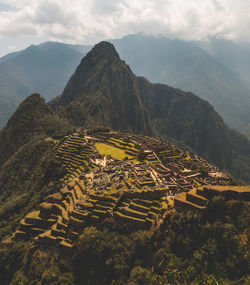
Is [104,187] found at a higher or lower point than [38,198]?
higher

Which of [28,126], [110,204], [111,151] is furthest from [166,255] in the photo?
[28,126]

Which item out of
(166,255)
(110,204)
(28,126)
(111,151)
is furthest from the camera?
(28,126)

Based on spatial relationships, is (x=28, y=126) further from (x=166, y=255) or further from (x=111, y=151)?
(x=166, y=255)

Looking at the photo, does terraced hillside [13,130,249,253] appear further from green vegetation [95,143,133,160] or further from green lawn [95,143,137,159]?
green lawn [95,143,137,159]

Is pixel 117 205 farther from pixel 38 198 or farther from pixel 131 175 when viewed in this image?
pixel 38 198

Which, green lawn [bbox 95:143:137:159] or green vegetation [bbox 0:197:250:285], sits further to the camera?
green lawn [bbox 95:143:137:159]

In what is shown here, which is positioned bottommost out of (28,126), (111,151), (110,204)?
(110,204)

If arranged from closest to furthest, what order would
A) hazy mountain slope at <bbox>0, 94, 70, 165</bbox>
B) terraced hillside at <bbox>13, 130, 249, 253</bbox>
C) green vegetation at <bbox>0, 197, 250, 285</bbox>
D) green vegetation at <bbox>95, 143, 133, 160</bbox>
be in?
green vegetation at <bbox>0, 197, 250, 285</bbox> → terraced hillside at <bbox>13, 130, 249, 253</bbox> → green vegetation at <bbox>95, 143, 133, 160</bbox> → hazy mountain slope at <bbox>0, 94, 70, 165</bbox>

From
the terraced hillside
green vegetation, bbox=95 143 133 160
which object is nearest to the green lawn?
green vegetation, bbox=95 143 133 160

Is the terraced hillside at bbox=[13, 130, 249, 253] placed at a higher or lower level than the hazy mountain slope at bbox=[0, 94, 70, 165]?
lower

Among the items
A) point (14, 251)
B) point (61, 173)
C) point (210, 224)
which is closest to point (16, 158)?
point (61, 173)

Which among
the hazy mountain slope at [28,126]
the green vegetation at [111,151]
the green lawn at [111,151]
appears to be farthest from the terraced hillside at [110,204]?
the hazy mountain slope at [28,126]
